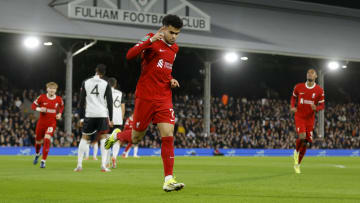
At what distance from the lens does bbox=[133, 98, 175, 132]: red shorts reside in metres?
7.69

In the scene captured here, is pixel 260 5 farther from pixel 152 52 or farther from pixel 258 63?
pixel 152 52

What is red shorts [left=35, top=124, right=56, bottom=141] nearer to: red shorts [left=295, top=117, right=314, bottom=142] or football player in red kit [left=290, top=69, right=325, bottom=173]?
football player in red kit [left=290, top=69, right=325, bottom=173]

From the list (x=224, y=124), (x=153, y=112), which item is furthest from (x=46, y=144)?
(x=224, y=124)

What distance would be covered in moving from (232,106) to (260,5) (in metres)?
8.48

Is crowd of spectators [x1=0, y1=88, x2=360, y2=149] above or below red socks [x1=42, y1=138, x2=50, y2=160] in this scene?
above

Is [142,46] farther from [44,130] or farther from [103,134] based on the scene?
[44,130]

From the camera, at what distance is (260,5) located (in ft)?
133

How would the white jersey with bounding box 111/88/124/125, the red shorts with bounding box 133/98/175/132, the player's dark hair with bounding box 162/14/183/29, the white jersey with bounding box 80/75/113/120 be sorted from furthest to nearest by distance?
the white jersey with bounding box 111/88/124/125 → the white jersey with bounding box 80/75/113/120 → the red shorts with bounding box 133/98/175/132 → the player's dark hair with bounding box 162/14/183/29

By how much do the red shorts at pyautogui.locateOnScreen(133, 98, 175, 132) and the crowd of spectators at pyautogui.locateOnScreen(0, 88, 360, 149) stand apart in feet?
65.4

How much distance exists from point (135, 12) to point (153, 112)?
936 inches

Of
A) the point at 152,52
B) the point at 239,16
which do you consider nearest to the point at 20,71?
the point at 239,16

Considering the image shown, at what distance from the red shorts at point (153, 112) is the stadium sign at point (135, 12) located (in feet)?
72.3

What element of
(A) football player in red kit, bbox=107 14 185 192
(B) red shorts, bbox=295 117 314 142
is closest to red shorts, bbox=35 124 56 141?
(B) red shorts, bbox=295 117 314 142

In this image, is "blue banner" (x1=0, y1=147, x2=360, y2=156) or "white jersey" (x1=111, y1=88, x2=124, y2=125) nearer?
"white jersey" (x1=111, y1=88, x2=124, y2=125)
